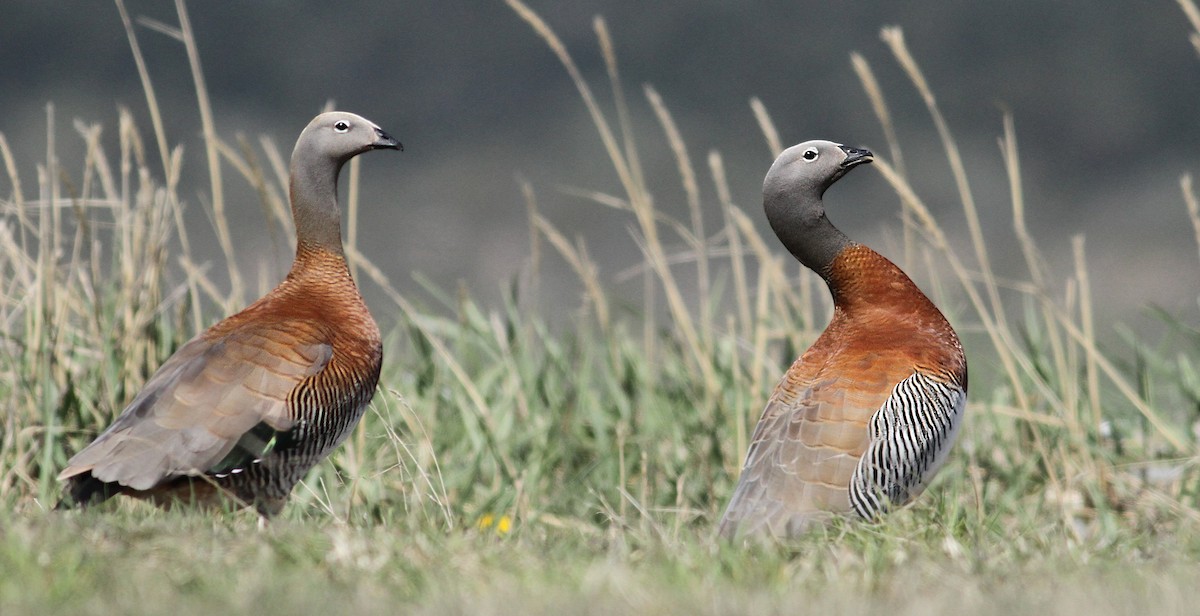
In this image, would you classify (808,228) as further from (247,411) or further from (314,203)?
(247,411)

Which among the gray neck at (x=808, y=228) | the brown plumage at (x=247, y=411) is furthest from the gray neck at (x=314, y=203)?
the gray neck at (x=808, y=228)

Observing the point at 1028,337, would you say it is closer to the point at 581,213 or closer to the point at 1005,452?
the point at 1005,452

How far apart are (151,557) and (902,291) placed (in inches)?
103

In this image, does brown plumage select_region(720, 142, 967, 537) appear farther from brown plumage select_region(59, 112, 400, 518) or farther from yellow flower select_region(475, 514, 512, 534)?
brown plumage select_region(59, 112, 400, 518)

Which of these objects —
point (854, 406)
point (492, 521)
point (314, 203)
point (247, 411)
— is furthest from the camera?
point (314, 203)

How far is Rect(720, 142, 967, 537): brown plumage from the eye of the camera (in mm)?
3967

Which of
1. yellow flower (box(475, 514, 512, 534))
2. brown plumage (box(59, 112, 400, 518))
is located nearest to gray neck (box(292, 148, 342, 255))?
brown plumage (box(59, 112, 400, 518))

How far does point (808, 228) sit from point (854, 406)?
0.80 metres

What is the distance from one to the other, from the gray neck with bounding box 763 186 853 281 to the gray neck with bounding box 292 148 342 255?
1.46 metres

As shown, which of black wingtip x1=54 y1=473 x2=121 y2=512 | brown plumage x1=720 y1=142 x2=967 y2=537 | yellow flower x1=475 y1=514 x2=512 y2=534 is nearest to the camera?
black wingtip x1=54 y1=473 x2=121 y2=512

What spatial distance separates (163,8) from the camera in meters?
8.62

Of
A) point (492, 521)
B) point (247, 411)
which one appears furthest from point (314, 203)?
point (492, 521)

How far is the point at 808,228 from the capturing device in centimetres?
462

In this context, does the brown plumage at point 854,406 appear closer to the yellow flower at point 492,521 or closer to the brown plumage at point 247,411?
the yellow flower at point 492,521
